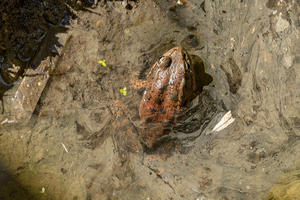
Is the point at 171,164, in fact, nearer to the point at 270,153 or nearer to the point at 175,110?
the point at 175,110

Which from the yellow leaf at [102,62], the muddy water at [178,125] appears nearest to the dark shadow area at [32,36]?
the muddy water at [178,125]

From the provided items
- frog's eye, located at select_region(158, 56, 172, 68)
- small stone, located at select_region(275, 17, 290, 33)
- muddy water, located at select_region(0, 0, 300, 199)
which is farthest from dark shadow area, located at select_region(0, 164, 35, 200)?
small stone, located at select_region(275, 17, 290, 33)

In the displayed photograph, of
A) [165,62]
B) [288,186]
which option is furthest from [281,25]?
[288,186]

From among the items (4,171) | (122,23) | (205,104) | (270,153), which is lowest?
(4,171)

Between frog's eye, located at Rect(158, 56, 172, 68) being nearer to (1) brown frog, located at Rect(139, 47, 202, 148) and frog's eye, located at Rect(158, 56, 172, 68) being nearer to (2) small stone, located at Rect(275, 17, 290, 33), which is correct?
(1) brown frog, located at Rect(139, 47, 202, 148)

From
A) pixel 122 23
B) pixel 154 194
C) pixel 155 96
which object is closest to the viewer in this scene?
pixel 155 96

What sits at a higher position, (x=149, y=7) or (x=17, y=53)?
(x=149, y=7)

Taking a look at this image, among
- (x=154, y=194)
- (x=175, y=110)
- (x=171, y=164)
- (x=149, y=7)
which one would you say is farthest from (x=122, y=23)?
(x=154, y=194)

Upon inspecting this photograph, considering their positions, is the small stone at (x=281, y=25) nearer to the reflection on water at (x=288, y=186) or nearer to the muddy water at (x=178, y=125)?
the muddy water at (x=178, y=125)
